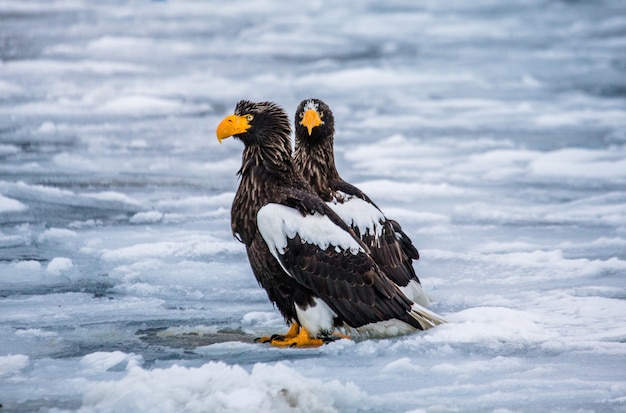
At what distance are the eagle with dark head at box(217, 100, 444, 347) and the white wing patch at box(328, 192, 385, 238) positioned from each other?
0.30m

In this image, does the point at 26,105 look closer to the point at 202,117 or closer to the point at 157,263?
the point at 202,117

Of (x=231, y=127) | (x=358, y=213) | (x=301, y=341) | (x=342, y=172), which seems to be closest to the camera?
(x=301, y=341)

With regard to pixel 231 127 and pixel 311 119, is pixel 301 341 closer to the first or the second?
pixel 231 127

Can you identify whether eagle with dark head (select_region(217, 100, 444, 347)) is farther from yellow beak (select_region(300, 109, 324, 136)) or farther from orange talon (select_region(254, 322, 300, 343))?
yellow beak (select_region(300, 109, 324, 136))

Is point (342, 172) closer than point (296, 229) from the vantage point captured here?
No

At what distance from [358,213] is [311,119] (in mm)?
546

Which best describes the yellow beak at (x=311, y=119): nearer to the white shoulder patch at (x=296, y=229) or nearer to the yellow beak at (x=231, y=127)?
the yellow beak at (x=231, y=127)

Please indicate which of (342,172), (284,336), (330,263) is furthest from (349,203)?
(342,172)

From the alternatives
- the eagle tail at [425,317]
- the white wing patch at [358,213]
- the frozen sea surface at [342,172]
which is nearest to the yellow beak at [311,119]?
the white wing patch at [358,213]

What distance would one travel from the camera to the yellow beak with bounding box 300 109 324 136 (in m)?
5.50

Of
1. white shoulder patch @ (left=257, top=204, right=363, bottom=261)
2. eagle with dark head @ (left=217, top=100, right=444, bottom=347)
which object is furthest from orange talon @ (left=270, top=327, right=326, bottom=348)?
white shoulder patch @ (left=257, top=204, right=363, bottom=261)

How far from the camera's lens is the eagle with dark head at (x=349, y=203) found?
17.6ft

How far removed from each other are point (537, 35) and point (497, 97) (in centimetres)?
336

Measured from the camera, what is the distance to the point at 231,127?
5.07 metres
